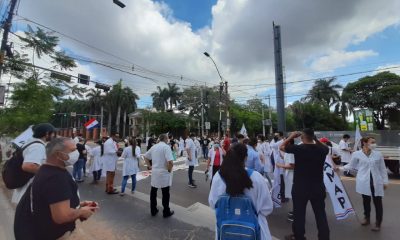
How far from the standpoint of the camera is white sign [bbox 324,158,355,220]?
5.07 meters

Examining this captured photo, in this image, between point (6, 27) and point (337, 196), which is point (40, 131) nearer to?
point (337, 196)

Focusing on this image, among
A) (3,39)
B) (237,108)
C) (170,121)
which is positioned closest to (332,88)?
(237,108)

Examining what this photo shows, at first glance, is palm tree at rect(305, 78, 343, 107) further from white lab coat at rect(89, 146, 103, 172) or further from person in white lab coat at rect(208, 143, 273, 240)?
person in white lab coat at rect(208, 143, 273, 240)

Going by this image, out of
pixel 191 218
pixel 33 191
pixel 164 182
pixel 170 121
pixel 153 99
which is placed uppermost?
pixel 153 99

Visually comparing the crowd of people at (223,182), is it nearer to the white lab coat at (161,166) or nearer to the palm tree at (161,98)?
the white lab coat at (161,166)

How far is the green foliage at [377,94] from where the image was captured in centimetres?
4969

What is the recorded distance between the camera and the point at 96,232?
523cm

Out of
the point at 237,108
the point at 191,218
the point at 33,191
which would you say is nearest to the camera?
the point at 33,191

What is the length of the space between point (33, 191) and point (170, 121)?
2277 inches

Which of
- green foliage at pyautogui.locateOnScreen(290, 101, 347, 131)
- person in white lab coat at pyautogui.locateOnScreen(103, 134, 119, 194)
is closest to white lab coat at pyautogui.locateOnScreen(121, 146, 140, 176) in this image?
person in white lab coat at pyautogui.locateOnScreen(103, 134, 119, 194)

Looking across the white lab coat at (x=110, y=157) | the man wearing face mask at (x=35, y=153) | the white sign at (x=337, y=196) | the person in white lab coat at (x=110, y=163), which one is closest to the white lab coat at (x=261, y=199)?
the man wearing face mask at (x=35, y=153)

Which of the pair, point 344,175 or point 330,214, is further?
point 344,175

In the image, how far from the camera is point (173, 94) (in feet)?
234

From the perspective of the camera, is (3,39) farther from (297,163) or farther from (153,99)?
(153,99)
